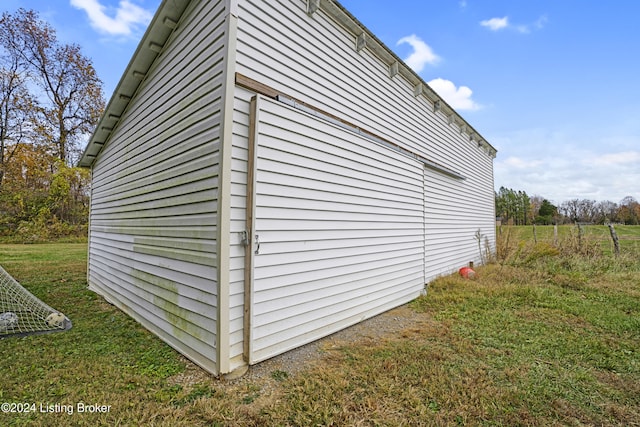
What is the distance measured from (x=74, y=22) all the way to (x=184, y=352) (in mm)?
10426

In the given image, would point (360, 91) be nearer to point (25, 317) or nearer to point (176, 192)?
point (176, 192)

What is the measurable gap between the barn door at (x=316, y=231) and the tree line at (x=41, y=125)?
18.8 metres

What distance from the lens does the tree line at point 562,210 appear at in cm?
3162

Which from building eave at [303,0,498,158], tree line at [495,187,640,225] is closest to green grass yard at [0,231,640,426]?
building eave at [303,0,498,158]

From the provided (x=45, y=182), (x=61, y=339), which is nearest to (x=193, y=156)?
(x=61, y=339)

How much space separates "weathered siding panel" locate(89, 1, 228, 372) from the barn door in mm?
456

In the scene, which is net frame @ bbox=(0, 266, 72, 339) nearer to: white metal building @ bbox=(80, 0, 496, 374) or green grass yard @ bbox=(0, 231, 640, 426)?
green grass yard @ bbox=(0, 231, 640, 426)

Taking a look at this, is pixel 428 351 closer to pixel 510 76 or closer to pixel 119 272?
pixel 119 272

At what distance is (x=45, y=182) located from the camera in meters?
16.5

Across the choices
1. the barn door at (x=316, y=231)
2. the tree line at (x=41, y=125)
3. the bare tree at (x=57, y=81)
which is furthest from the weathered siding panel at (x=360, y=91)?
the bare tree at (x=57, y=81)

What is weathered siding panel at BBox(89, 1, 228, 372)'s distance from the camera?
278cm

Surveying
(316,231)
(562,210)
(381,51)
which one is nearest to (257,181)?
(316,231)

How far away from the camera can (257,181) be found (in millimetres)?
2812

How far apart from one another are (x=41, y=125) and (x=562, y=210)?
50.9 metres
